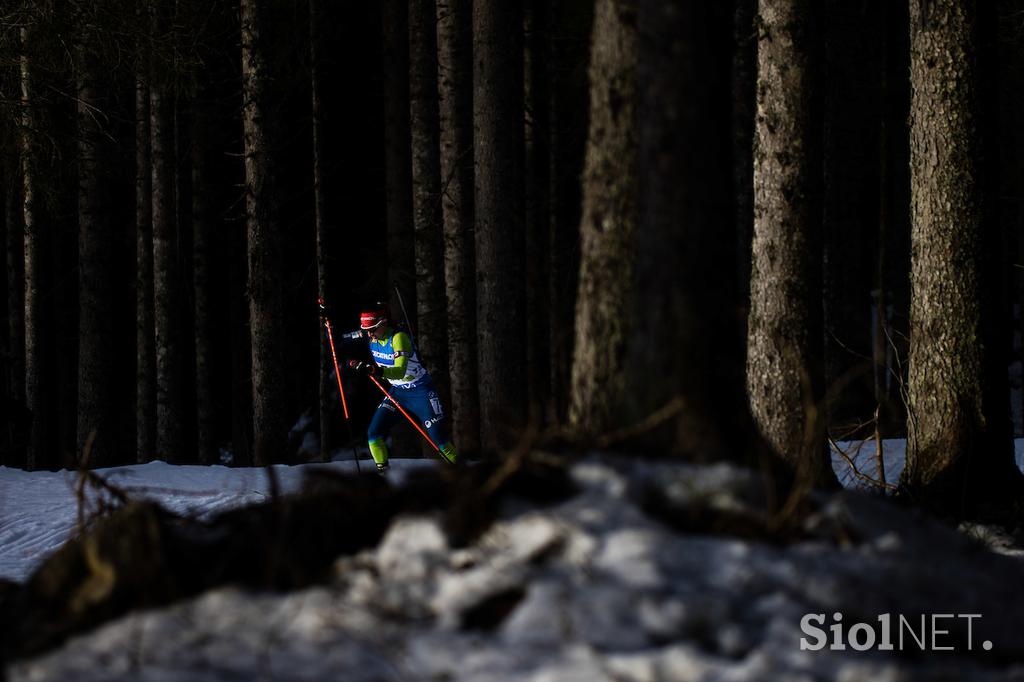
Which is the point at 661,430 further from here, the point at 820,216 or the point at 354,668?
the point at 820,216

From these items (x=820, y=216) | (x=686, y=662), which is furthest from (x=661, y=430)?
(x=820, y=216)

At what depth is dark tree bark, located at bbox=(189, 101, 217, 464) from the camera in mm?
17016

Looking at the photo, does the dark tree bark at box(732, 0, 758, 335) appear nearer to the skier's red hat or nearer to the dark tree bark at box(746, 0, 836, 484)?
the skier's red hat

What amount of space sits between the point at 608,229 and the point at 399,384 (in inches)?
278

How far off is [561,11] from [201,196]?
21.0ft

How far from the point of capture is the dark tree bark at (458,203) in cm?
1185

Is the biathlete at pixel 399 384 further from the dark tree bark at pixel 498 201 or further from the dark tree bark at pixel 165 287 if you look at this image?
the dark tree bark at pixel 165 287

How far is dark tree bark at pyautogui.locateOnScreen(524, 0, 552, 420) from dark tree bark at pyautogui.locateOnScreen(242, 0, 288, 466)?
4.11 meters

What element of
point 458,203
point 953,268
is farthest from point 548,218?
point 953,268

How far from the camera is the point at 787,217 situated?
A: 763 centimetres

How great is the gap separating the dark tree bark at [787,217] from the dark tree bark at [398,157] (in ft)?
24.2

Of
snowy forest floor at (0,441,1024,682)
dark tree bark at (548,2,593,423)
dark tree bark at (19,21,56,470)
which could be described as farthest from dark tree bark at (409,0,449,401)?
snowy forest floor at (0,441,1024,682)

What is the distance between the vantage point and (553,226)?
59.2 ft

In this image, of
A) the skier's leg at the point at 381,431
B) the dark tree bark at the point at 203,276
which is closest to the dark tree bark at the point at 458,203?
the skier's leg at the point at 381,431
